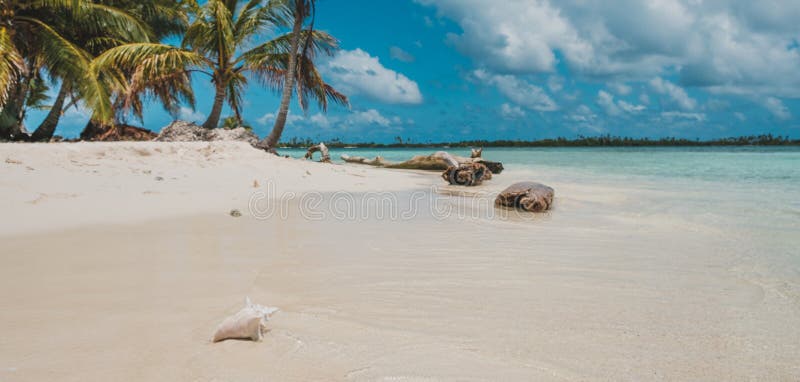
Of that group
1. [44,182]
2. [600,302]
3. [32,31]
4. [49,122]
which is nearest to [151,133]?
[49,122]

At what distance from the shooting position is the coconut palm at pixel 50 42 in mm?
10531

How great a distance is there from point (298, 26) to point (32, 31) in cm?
739

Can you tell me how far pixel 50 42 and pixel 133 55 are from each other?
190cm

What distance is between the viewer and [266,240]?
3.12m

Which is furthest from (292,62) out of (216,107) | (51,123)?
(51,123)

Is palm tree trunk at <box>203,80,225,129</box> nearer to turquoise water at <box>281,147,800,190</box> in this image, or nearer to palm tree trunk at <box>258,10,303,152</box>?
palm tree trunk at <box>258,10,303,152</box>

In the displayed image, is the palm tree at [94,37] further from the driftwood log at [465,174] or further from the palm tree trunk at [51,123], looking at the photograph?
the driftwood log at [465,174]

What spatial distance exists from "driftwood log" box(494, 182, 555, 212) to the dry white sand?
2.96ft

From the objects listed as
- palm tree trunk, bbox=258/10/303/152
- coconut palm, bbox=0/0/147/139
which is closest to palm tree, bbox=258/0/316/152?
palm tree trunk, bbox=258/10/303/152

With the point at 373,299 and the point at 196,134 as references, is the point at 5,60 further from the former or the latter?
the point at 373,299

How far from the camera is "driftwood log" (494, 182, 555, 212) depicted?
5035mm

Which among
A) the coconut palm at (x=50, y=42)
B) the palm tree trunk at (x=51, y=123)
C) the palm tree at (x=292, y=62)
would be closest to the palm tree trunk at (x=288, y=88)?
the palm tree at (x=292, y=62)

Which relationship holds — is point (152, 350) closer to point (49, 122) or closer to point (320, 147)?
point (320, 147)

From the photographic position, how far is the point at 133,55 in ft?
39.2
